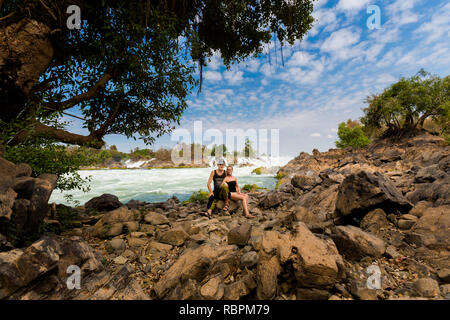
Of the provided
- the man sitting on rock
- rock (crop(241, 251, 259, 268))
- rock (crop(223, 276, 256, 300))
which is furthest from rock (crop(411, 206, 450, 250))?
the man sitting on rock

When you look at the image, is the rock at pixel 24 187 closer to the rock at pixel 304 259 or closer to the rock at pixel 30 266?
the rock at pixel 30 266

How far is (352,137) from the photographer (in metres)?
50.2

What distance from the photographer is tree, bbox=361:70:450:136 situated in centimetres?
2348

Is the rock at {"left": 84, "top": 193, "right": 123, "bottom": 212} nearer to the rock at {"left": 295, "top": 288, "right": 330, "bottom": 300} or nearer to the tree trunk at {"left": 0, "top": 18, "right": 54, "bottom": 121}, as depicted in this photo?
the tree trunk at {"left": 0, "top": 18, "right": 54, "bottom": 121}

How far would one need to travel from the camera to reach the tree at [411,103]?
2348 centimetres

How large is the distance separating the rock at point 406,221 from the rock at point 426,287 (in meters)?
1.81

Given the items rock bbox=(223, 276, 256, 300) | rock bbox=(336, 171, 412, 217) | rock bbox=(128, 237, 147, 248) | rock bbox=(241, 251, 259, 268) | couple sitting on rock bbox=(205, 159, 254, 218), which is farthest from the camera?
couple sitting on rock bbox=(205, 159, 254, 218)

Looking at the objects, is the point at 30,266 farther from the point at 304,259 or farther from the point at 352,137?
the point at 352,137

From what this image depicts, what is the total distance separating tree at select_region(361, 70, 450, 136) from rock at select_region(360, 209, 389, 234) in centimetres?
3077

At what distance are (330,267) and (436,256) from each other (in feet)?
6.38

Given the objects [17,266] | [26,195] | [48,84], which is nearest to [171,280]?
[17,266]

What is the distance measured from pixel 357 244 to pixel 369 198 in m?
1.74

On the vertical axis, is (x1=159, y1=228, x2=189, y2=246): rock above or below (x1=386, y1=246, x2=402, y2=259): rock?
below

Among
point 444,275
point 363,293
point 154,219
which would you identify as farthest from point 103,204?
point 444,275
